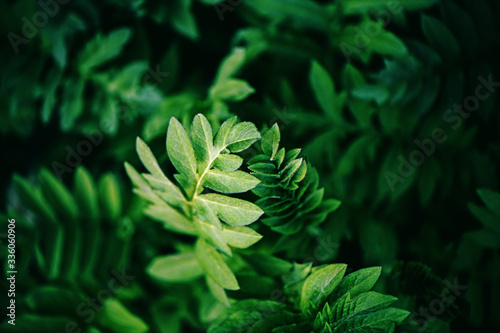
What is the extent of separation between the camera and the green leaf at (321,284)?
81cm

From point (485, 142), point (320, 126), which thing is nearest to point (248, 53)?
point (320, 126)

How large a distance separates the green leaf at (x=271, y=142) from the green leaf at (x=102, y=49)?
102 centimetres

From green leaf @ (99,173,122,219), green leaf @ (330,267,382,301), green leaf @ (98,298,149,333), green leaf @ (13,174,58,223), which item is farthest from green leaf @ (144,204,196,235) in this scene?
green leaf @ (13,174,58,223)

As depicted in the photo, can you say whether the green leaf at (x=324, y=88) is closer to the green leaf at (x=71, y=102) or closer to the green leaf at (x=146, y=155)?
the green leaf at (x=146, y=155)

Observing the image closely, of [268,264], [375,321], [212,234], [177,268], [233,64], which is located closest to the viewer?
[375,321]

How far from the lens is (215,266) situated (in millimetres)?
929

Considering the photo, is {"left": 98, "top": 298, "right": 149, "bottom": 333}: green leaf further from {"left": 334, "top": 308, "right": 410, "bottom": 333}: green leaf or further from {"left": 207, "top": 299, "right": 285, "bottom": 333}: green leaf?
{"left": 334, "top": 308, "right": 410, "bottom": 333}: green leaf

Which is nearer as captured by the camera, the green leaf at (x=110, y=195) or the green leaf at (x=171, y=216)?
the green leaf at (x=171, y=216)

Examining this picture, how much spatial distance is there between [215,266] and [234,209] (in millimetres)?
203

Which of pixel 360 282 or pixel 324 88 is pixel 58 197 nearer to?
pixel 324 88

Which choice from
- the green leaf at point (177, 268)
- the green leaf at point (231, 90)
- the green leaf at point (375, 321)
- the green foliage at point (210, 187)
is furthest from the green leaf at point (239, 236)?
the green leaf at point (231, 90)

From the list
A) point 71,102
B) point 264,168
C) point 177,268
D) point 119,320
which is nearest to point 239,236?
point 264,168

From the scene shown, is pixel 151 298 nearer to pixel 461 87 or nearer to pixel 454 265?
pixel 454 265

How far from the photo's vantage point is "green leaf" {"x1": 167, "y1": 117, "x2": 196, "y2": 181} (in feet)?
2.73
